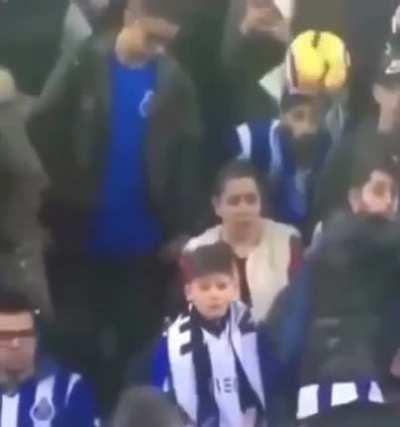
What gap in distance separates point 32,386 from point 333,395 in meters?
0.53

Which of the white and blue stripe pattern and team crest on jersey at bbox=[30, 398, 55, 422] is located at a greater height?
team crest on jersey at bbox=[30, 398, 55, 422]

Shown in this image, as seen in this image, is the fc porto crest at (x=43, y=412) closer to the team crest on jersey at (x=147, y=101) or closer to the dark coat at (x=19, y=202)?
the dark coat at (x=19, y=202)

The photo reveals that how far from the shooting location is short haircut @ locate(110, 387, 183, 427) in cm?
497

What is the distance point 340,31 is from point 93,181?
19.9 inches

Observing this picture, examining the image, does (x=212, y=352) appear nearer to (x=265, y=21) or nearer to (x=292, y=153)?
(x=292, y=153)

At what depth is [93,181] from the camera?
4.98 meters

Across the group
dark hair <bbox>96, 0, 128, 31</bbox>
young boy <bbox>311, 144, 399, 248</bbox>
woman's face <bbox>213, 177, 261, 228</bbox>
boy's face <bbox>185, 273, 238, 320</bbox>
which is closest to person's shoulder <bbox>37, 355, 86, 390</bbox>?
boy's face <bbox>185, 273, 238, 320</bbox>

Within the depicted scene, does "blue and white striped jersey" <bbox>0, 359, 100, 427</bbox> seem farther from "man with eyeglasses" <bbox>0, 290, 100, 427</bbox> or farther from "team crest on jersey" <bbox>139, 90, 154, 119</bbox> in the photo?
"team crest on jersey" <bbox>139, 90, 154, 119</bbox>

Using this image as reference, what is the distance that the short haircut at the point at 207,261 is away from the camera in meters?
4.96

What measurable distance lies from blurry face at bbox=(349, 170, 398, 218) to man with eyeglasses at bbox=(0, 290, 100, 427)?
1.88ft

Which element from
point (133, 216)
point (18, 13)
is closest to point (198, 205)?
point (133, 216)

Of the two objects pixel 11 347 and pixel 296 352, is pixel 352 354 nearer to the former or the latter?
pixel 296 352

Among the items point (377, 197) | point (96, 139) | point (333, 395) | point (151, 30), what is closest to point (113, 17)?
point (151, 30)

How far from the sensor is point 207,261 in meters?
4.97
